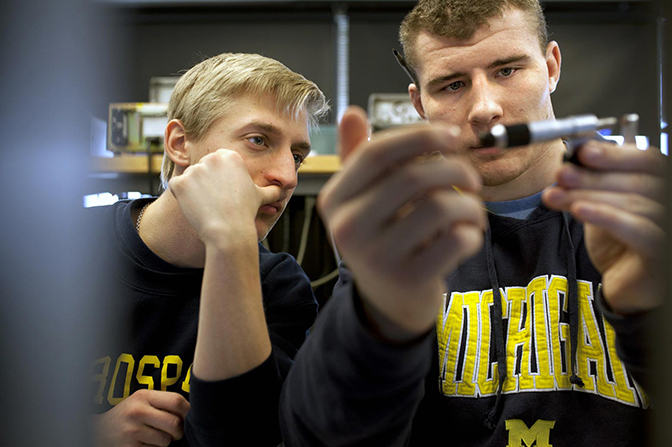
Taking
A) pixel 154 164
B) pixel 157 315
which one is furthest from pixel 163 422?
pixel 154 164

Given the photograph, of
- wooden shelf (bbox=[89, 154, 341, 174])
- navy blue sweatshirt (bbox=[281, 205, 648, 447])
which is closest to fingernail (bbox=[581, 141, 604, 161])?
navy blue sweatshirt (bbox=[281, 205, 648, 447])

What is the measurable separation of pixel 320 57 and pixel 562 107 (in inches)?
65.8

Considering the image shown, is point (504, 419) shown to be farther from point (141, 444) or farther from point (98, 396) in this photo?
point (98, 396)

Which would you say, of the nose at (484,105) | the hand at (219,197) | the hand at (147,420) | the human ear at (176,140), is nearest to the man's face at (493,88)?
the nose at (484,105)

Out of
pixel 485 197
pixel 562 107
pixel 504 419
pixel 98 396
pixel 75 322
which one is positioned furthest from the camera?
pixel 562 107

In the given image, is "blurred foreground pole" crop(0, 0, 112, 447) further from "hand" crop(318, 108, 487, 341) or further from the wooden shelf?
the wooden shelf

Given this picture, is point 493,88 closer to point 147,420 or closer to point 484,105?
point 484,105

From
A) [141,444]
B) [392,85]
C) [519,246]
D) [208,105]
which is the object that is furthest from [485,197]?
[392,85]

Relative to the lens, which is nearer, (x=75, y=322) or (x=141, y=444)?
(x=75, y=322)

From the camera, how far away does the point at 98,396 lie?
795 mm

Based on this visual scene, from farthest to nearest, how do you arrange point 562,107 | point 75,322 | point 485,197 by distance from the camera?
1. point 562,107
2. point 485,197
3. point 75,322

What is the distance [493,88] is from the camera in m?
0.84

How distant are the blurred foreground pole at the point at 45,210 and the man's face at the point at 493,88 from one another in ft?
2.12

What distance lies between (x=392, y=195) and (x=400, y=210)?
0.03m
